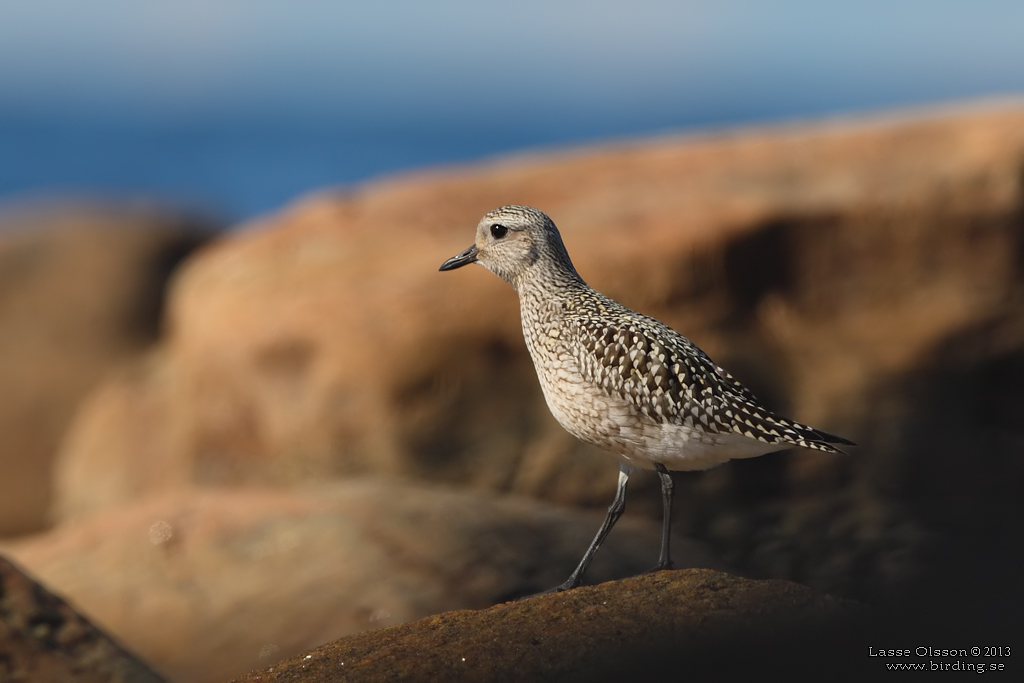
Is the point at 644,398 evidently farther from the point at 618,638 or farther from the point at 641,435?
the point at 618,638

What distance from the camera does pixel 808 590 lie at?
5.09m

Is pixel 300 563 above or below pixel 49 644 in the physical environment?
below

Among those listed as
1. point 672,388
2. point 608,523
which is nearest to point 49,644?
point 608,523

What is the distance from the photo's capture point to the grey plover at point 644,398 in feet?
18.1

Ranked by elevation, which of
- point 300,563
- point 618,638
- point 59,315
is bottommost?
point 300,563

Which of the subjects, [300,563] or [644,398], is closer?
[644,398]

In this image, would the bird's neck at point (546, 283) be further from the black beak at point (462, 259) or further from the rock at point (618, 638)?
the rock at point (618, 638)

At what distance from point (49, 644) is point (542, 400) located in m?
5.03

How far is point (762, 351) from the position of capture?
10.1 metres

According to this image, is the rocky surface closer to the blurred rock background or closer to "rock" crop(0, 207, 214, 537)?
the blurred rock background

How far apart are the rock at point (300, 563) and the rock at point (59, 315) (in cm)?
557

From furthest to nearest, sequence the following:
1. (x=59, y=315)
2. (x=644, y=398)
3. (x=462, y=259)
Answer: (x=59, y=315), (x=462, y=259), (x=644, y=398)

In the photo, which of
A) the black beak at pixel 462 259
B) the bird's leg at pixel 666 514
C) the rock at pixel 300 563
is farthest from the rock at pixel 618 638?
the black beak at pixel 462 259

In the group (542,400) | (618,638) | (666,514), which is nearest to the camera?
Result: (618,638)
